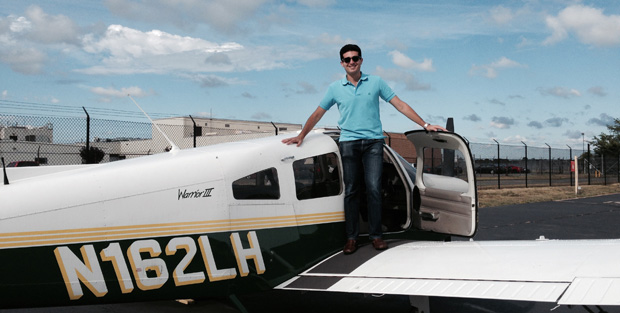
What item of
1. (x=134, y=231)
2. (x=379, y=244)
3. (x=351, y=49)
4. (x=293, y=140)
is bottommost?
→ (x=379, y=244)

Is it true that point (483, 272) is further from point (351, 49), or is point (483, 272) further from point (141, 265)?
point (141, 265)

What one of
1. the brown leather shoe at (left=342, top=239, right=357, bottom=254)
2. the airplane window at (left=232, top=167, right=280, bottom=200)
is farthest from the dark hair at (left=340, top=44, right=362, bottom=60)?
the brown leather shoe at (left=342, top=239, right=357, bottom=254)

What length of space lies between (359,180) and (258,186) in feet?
3.42

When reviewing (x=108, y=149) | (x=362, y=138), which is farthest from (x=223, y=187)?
(x=108, y=149)

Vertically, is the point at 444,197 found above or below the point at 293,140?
below

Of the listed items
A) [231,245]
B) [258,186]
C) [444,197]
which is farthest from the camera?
[444,197]

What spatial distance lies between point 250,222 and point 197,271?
60 centimetres

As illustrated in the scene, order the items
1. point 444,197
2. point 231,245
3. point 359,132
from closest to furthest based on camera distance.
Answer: point 231,245
point 359,132
point 444,197

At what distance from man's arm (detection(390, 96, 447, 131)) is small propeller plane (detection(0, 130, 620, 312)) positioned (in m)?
0.15

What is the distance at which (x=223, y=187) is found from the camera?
14.5 ft

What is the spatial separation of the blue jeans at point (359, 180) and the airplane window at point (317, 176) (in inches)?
7.4

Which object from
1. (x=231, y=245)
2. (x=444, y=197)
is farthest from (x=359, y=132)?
(x=231, y=245)

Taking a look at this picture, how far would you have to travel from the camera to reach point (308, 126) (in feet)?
17.2

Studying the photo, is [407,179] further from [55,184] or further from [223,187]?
[55,184]
